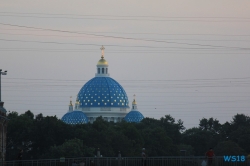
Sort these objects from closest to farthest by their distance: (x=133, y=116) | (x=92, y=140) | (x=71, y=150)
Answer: (x=71, y=150) → (x=92, y=140) → (x=133, y=116)

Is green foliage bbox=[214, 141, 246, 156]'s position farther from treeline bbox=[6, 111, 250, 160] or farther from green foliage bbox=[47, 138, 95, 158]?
green foliage bbox=[47, 138, 95, 158]

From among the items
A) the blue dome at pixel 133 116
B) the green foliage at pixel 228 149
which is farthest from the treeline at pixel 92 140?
the blue dome at pixel 133 116

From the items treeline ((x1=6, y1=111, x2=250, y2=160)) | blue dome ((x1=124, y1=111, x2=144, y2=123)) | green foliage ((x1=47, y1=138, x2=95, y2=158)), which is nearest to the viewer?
green foliage ((x1=47, y1=138, x2=95, y2=158))

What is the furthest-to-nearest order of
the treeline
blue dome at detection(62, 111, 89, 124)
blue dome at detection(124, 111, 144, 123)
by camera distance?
blue dome at detection(124, 111, 144, 123) < blue dome at detection(62, 111, 89, 124) < the treeline

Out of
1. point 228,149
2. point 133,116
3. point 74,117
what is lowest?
point 228,149

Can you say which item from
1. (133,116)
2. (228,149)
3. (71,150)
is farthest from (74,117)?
(71,150)

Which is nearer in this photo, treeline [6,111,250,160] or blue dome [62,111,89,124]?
treeline [6,111,250,160]

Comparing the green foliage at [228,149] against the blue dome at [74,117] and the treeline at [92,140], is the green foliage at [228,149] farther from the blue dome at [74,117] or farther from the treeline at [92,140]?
the blue dome at [74,117]

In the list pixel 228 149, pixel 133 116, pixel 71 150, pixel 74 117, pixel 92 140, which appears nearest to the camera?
pixel 71 150

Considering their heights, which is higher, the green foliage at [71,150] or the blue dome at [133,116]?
the blue dome at [133,116]

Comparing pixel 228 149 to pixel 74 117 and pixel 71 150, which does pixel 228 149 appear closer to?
pixel 71 150

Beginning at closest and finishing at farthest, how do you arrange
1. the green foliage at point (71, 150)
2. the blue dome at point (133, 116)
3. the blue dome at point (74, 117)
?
1. the green foliage at point (71, 150)
2. the blue dome at point (74, 117)
3. the blue dome at point (133, 116)

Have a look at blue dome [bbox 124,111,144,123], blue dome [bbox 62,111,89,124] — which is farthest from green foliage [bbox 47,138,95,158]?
blue dome [bbox 124,111,144,123]

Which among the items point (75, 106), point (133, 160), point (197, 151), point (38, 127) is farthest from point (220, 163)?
point (75, 106)
